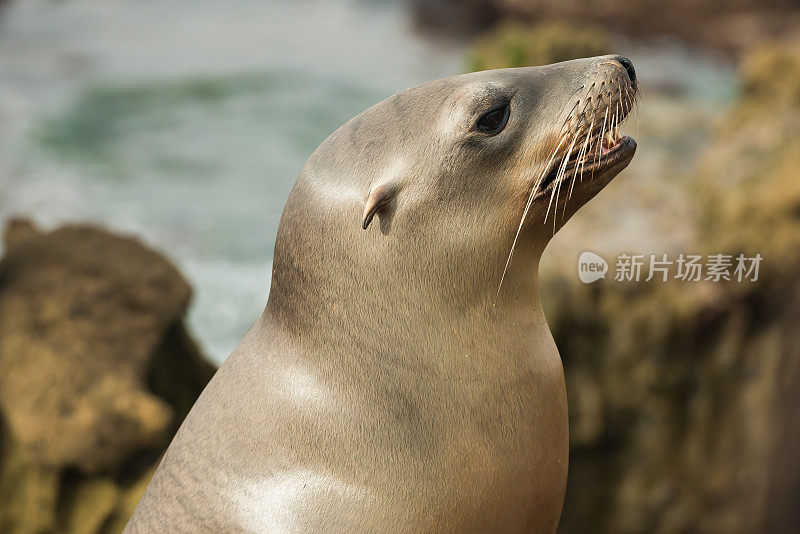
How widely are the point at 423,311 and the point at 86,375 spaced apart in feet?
6.43

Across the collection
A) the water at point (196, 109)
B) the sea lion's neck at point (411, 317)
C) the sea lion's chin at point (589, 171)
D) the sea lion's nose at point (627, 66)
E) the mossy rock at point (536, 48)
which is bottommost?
the water at point (196, 109)

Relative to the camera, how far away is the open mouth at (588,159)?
175 centimetres

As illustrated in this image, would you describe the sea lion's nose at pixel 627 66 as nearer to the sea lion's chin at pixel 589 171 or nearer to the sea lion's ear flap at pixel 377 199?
the sea lion's chin at pixel 589 171

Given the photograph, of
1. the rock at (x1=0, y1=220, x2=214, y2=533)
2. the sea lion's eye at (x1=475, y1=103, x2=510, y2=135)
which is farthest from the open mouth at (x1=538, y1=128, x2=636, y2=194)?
the rock at (x1=0, y1=220, x2=214, y2=533)

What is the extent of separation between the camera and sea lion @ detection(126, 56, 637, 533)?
1744mm

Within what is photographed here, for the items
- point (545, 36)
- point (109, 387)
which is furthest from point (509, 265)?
point (545, 36)

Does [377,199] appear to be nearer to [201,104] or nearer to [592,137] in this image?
[592,137]

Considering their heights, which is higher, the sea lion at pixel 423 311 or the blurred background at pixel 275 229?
the sea lion at pixel 423 311

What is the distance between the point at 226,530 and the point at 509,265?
779mm

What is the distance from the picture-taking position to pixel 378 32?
1284 centimetres

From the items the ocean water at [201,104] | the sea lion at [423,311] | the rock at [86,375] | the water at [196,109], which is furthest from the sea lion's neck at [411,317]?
the water at [196,109]

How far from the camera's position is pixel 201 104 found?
1032 cm

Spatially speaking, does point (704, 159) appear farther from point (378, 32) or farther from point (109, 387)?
point (378, 32)

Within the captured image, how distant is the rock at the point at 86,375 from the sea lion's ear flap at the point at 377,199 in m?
1.78
